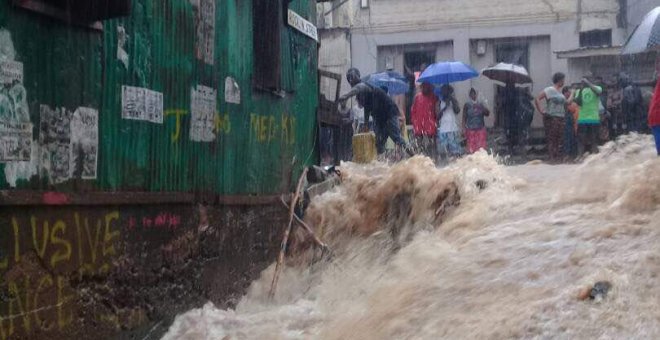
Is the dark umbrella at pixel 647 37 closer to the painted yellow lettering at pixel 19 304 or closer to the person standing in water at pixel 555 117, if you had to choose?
the person standing in water at pixel 555 117

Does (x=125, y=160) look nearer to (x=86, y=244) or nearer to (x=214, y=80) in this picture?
(x=86, y=244)

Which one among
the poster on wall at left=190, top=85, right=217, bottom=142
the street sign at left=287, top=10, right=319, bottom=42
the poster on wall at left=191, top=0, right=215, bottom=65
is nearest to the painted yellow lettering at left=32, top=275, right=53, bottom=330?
the poster on wall at left=190, top=85, right=217, bottom=142

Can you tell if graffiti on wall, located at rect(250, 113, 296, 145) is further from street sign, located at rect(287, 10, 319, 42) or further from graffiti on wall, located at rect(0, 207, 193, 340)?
graffiti on wall, located at rect(0, 207, 193, 340)

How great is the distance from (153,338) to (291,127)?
3.73 m

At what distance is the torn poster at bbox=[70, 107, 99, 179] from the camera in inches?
210

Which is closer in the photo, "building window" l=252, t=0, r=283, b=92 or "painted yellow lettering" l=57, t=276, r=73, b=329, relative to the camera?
"painted yellow lettering" l=57, t=276, r=73, b=329

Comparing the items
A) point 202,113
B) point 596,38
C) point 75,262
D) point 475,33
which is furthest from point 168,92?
point 596,38

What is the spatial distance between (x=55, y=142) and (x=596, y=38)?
20.3 meters

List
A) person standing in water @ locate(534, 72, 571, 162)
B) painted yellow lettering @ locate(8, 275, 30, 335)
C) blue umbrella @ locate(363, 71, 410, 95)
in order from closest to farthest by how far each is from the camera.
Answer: painted yellow lettering @ locate(8, 275, 30, 335)
person standing in water @ locate(534, 72, 571, 162)
blue umbrella @ locate(363, 71, 410, 95)

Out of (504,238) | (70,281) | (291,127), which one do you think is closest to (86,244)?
(70,281)

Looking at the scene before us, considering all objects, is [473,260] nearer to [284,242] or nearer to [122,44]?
[284,242]

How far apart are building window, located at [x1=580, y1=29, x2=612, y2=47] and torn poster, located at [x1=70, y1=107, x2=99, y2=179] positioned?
64.3 feet

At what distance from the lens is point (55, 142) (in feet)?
16.9

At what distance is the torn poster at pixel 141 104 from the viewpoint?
19.6 feet
